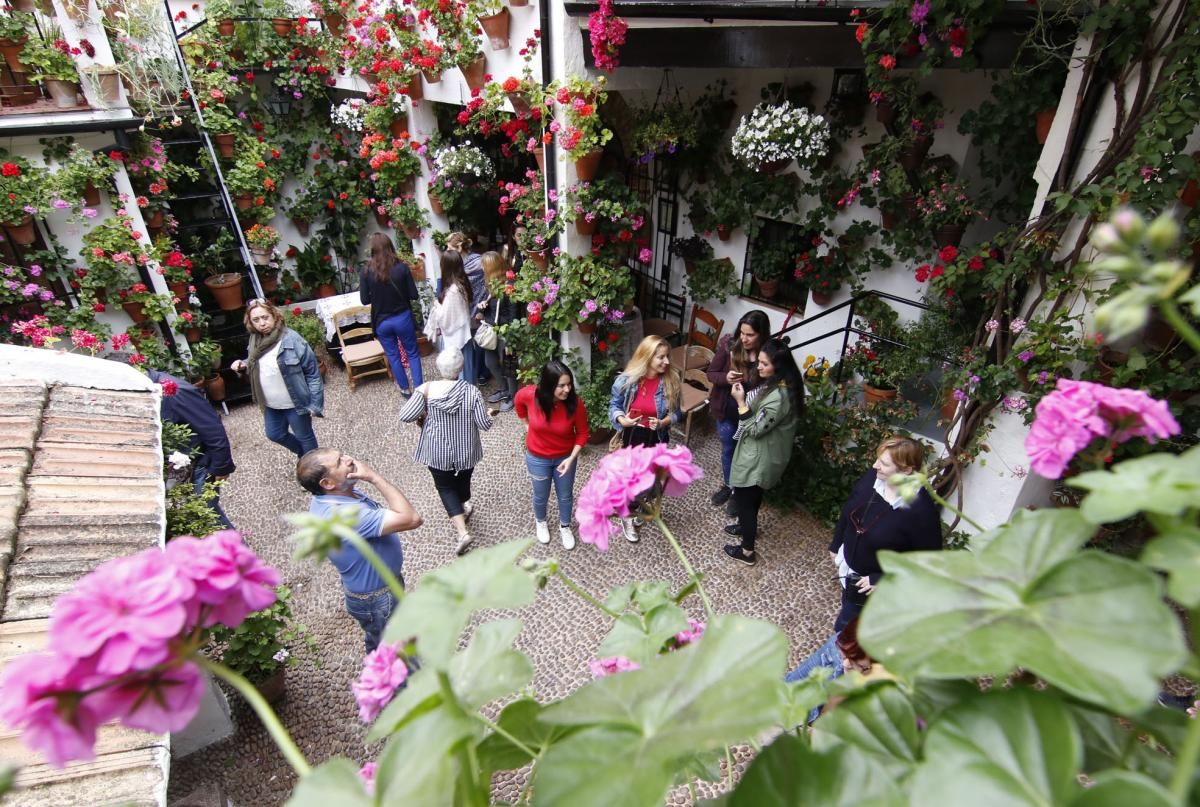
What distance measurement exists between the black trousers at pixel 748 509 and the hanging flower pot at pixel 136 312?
6.34 m

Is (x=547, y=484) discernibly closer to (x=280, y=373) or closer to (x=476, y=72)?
(x=280, y=373)

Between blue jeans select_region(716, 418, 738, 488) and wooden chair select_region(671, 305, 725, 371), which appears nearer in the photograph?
blue jeans select_region(716, 418, 738, 488)

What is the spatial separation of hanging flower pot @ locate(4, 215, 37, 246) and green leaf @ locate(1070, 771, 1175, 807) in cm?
767

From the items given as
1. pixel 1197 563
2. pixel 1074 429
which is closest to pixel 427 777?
pixel 1197 563

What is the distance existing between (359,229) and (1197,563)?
10574 mm

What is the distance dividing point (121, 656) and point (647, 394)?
405 cm

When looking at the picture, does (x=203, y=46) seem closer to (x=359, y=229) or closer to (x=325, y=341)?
(x=359, y=229)

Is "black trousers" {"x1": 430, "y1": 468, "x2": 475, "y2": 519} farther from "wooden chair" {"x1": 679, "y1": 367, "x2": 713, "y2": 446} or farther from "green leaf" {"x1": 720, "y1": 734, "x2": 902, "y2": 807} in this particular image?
"green leaf" {"x1": 720, "y1": 734, "x2": 902, "y2": 807}

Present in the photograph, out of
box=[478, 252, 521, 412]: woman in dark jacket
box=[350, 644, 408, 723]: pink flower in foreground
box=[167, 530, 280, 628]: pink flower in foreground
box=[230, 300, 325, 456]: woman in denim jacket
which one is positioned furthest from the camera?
box=[478, 252, 521, 412]: woman in dark jacket

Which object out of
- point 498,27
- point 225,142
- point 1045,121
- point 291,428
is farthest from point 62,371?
point 225,142

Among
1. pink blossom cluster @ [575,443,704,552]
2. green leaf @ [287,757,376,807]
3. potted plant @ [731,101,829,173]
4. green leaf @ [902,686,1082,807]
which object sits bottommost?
pink blossom cluster @ [575,443,704,552]

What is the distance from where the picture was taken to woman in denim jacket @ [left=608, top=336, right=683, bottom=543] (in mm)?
4410

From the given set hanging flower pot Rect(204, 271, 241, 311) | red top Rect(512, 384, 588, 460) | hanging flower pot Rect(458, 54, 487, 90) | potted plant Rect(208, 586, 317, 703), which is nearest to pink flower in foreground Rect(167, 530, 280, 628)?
potted plant Rect(208, 586, 317, 703)

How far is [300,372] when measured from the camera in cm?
518
